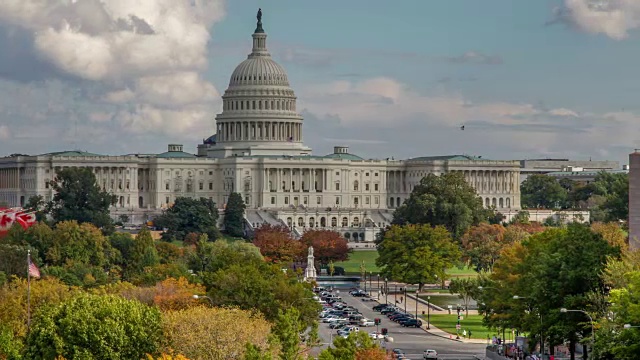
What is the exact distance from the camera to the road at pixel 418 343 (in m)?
113

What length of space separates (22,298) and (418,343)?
2916cm

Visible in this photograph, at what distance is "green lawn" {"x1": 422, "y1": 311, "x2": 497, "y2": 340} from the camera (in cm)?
13250

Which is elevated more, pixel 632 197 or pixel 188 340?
pixel 632 197

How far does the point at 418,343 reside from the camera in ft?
400

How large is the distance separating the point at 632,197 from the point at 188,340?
28.6 m

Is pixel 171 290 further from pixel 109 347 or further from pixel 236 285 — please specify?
pixel 109 347

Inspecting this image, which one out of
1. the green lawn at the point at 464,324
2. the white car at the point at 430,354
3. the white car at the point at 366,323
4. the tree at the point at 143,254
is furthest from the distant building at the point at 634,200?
the tree at the point at 143,254

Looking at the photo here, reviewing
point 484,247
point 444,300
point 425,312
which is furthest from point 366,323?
point 484,247

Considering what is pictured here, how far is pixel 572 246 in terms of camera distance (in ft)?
327

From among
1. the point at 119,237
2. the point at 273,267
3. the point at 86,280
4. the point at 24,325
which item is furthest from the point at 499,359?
the point at 119,237

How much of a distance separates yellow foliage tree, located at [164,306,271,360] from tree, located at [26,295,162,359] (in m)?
1.10

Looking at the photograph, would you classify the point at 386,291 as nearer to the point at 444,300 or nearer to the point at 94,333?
the point at 444,300

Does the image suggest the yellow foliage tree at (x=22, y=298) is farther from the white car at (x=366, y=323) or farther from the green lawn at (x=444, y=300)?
the green lawn at (x=444, y=300)

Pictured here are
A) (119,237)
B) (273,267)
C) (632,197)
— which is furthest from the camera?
(119,237)
